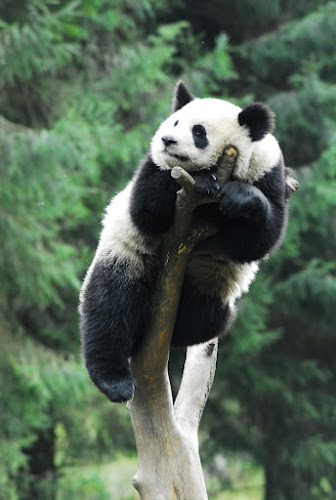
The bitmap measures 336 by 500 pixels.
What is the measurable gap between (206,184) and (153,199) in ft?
1.27

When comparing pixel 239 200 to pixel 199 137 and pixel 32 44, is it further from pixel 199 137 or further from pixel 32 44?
pixel 32 44

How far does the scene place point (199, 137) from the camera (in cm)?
385

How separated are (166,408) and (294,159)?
28.6 feet

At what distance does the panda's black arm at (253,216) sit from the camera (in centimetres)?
356

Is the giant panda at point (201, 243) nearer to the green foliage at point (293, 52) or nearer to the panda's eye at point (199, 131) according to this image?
the panda's eye at point (199, 131)

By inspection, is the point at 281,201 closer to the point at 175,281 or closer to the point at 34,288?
the point at 175,281

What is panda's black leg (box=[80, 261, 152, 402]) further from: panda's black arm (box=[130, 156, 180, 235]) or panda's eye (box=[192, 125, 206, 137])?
panda's eye (box=[192, 125, 206, 137])

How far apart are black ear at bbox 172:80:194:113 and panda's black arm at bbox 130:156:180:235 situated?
448mm

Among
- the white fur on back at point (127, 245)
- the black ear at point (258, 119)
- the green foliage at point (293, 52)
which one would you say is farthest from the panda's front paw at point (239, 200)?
the green foliage at point (293, 52)

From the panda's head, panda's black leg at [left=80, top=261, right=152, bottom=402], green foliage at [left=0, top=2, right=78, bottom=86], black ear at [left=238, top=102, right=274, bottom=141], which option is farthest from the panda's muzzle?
green foliage at [left=0, top=2, right=78, bottom=86]

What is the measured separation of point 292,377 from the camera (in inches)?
456

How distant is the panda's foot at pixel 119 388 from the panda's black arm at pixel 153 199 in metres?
0.90

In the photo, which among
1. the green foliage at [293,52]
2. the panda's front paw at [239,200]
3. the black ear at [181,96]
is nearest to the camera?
the panda's front paw at [239,200]

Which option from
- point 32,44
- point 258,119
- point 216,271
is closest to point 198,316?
point 216,271
